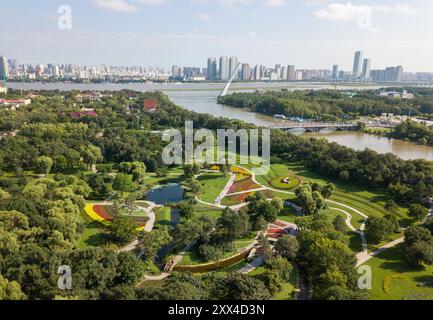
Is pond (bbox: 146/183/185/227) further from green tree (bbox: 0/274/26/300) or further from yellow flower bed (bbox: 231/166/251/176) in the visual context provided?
green tree (bbox: 0/274/26/300)

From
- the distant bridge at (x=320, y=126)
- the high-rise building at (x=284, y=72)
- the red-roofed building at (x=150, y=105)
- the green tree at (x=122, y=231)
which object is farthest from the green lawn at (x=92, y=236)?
the high-rise building at (x=284, y=72)

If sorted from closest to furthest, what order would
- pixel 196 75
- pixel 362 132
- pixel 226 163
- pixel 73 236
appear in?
pixel 73 236, pixel 226 163, pixel 362 132, pixel 196 75

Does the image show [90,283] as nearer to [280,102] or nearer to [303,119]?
[303,119]

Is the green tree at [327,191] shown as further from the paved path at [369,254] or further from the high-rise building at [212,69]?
the high-rise building at [212,69]

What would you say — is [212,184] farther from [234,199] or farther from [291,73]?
[291,73]

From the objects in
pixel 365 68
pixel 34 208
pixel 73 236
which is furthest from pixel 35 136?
pixel 365 68
